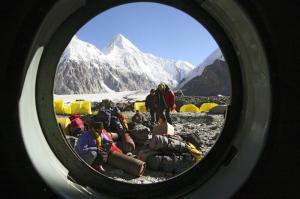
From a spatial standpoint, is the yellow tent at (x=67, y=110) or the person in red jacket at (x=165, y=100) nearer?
the person in red jacket at (x=165, y=100)

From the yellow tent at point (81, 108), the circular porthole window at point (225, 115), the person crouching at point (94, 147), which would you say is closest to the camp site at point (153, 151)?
the person crouching at point (94, 147)

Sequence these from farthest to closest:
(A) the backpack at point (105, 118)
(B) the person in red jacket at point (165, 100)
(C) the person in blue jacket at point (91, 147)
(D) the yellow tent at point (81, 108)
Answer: (D) the yellow tent at point (81, 108) → (B) the person in red jacket at point (165, 100) → (A) the backpack at point (105, 118) → (C) the person in blue jacket at point (91, 147)

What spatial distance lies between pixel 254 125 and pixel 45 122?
3.28ft

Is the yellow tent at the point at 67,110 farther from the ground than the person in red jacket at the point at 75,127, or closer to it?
farther from the ground

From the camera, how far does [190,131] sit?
29.2 ft

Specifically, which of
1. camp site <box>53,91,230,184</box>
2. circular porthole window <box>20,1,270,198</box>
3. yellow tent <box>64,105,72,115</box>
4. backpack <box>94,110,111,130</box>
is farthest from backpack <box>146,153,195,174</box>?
yellow tent <box>64,105,72,115</box>

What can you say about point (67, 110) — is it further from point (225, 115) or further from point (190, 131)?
point (225, 115)

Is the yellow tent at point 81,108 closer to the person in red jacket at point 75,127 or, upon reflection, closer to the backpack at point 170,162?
the person in red jacket at point 75,127

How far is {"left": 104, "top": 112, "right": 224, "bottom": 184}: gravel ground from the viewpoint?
5.19 metres

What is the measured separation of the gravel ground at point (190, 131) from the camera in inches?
204

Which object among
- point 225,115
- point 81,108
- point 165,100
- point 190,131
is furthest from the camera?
point 81,108

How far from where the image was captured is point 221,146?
1.85 meters

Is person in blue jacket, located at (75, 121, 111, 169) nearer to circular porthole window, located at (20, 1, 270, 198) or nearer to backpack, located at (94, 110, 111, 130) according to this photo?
backpack, located at (94, 110, 111, 130)

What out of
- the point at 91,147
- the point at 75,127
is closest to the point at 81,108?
the point at 75,127
